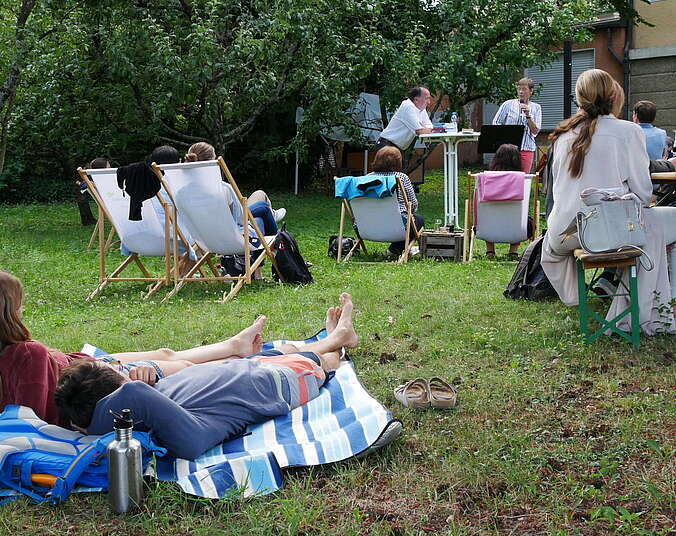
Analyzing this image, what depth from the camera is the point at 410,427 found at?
3.64m

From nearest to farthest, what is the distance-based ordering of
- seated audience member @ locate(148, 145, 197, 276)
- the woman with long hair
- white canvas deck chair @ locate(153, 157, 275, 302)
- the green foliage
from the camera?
the woman with long hair → white canvas deck chair @ locate(153, 157, 275, 302) → seated audience member @ locate(148, 145, 197, 276) → the green foliage

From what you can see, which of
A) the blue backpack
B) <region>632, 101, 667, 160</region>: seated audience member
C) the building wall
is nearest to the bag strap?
the blue backpack

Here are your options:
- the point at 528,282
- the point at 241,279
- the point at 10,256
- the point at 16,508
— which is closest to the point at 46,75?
the point at 10,256

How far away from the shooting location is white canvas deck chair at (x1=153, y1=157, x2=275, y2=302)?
6.93m

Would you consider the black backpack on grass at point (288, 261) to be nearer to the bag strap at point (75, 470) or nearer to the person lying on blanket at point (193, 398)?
the person lying on blanket at point (193, 398)

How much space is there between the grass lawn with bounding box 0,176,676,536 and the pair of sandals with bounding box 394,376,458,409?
0.05 meters

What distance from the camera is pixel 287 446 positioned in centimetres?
331

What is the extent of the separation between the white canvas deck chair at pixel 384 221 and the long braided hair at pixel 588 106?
3.52m

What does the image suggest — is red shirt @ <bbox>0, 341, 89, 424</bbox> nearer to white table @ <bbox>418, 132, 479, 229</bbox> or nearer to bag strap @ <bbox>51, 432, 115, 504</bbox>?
bag strap @ <bbox>51, 432, 115, 504</bbox>

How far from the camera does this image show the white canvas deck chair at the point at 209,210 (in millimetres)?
6930

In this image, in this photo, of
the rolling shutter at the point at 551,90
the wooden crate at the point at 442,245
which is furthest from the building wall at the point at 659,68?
the wooden crate at the point at 442,245

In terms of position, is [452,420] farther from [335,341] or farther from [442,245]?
[442,245]

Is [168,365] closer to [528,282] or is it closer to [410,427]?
[410,427]

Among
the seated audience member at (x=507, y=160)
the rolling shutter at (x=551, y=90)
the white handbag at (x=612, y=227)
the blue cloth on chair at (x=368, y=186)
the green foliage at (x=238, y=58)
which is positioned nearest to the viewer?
the white handbag at (x=612, y=227)
